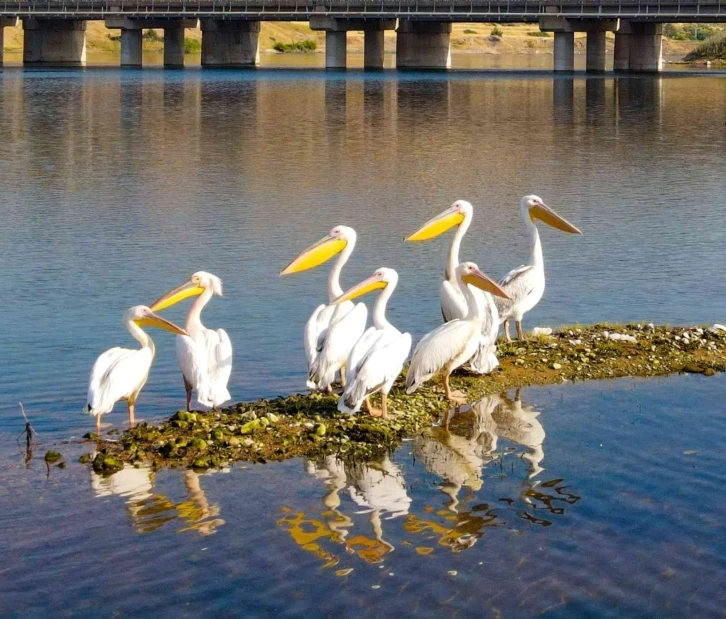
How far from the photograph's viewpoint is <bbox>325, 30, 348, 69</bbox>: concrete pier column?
9462cm

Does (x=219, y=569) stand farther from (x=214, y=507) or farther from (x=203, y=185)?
(x=203, y=185)

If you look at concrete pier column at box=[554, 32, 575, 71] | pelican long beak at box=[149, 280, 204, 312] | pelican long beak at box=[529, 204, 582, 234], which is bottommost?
pelican long beak at box=[149, 280, 204, 312]

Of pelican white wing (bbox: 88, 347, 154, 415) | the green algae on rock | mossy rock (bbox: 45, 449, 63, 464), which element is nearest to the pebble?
the green algae on rock

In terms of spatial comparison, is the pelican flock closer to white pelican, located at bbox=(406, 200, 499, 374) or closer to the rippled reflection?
white pelican, located at bbox=(406, 200, 499, 374)

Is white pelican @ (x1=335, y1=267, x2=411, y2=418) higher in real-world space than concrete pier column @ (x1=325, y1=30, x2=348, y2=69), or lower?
lower

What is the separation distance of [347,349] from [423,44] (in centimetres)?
8943

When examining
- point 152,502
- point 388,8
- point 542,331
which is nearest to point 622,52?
point 388,8

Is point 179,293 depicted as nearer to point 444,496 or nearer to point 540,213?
point 444,496

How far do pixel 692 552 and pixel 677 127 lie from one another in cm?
3907

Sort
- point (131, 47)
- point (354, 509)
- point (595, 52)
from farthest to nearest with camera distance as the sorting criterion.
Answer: point (131, 47) → point (595, 52) → point (354, 509)

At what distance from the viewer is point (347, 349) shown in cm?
1160

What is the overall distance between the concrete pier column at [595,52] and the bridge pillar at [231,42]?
23.0 m

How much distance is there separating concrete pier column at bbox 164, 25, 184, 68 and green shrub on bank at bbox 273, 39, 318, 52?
48015 millimetres

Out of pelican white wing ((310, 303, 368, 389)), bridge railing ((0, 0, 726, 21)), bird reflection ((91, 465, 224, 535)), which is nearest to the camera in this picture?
bird reflection ((91, 465, 224, 535))
